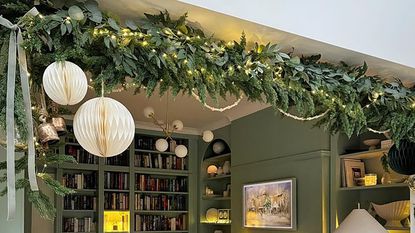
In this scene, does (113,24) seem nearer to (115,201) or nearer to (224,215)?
(115,201)

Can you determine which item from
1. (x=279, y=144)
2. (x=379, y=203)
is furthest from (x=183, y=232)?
(x=379, y=203)

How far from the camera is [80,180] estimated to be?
7234 millimetres

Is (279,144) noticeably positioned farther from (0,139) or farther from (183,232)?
(0,139)

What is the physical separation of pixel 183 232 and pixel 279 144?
278cm

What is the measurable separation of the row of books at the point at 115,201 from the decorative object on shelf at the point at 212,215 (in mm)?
1224

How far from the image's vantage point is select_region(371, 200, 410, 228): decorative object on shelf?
4594mm

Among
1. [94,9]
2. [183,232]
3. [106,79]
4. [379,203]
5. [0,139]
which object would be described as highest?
[94,9]

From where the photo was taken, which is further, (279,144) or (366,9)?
(279,144)

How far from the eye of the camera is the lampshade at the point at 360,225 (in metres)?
4.26

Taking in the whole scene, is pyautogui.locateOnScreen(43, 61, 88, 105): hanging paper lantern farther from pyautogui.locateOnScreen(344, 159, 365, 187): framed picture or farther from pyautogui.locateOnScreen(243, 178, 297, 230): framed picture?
pyautogui.locateOnScreen(243, 178, 297, 230): framed picture

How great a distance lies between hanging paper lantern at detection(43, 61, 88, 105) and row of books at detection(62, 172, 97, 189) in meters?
5.26

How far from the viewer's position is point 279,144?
19.2ft

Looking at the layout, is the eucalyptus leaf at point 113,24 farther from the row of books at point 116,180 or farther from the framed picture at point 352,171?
the row of books at point 116,180

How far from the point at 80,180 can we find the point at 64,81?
5.38 m
